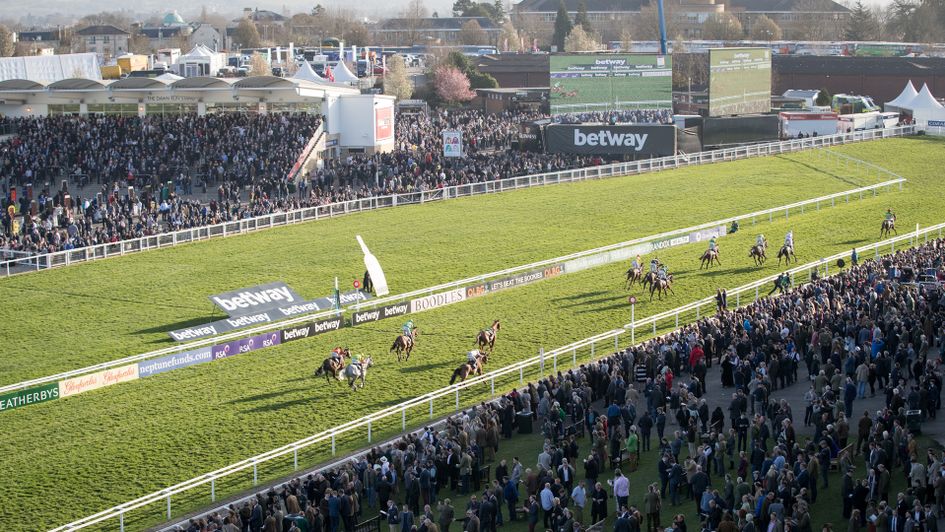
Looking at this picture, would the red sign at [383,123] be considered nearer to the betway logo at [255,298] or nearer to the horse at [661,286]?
the betway logo at [255,298]

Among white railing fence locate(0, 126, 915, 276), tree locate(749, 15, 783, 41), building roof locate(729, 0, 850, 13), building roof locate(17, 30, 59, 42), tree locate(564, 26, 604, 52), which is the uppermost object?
building roof locate(729, 0, 850, 13)

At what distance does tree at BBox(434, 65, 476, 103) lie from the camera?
92188 mm

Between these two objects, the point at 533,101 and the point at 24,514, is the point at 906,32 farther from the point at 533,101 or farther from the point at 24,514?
the point at 24,514

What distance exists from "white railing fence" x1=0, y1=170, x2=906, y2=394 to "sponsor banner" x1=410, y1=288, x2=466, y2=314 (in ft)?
0.78

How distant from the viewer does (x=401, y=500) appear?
834 inches

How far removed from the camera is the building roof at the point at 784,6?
16075 cm

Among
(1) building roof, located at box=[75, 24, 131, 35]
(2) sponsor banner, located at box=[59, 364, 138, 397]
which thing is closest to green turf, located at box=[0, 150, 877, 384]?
(2) sponsor banner, located at box=[59, 364, 138, 397]

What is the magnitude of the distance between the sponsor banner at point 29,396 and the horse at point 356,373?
612cm

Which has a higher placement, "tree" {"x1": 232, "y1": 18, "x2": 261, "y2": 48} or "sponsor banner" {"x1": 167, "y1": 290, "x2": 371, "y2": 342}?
"tree" {"x1": 232, "y1": 18, "x2": 261, "y2": 48}

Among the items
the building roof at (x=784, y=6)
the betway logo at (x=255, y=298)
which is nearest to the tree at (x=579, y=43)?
the building roof at (x=784, y=6)

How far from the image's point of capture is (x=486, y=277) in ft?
122

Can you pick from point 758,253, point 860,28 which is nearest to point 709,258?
point 758,253

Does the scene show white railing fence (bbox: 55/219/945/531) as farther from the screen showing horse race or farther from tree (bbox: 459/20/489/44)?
tree (bbox: 459/20/489/44)

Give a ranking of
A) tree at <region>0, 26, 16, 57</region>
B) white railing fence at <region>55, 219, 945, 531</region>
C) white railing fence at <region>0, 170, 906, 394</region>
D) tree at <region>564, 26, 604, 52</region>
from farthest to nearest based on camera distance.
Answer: tree at <region>0, 26, 16, 57</region>
tree at <region>564, 26, 604, 52</region>
white railing fence at <region>0, 170, 906, 394</region>
white railing fence at <region>55, 219, 945, 531</region>
